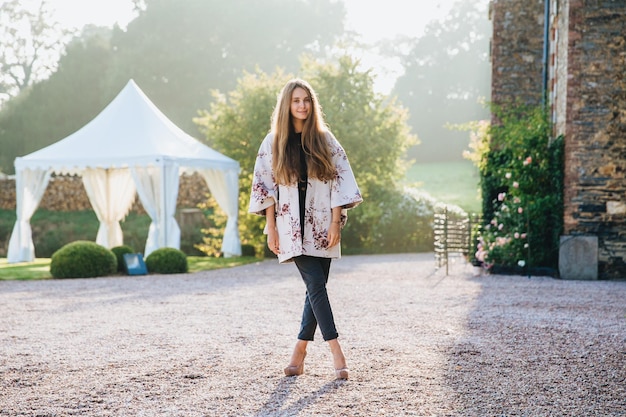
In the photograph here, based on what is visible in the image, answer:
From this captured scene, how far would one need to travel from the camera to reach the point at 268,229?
4.52 metres

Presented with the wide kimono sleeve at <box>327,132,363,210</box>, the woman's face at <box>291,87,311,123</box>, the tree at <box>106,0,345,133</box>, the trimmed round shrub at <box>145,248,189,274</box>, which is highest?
the tree at <box>106,0,345,133</box>

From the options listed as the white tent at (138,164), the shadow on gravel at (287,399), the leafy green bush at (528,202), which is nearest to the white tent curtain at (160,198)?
the white tent at (138,164)

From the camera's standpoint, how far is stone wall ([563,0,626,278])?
11.1 metres

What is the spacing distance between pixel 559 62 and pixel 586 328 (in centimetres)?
685

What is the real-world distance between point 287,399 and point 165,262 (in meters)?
9.48

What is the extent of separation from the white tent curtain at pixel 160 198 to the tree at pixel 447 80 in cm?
3029

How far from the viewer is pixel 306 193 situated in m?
4.45

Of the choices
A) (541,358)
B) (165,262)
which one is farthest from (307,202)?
(165,262)

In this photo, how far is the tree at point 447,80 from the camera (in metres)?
45.2

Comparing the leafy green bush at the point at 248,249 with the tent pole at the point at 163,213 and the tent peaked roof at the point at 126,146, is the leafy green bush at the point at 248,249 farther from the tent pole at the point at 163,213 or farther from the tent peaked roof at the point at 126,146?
the tent pole at the point at 163,213

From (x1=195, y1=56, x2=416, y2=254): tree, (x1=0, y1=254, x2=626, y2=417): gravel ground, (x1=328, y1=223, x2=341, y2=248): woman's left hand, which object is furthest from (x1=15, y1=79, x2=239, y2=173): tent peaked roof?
(x1=328, y1=223, x2=341, y2=248): woman's left hand

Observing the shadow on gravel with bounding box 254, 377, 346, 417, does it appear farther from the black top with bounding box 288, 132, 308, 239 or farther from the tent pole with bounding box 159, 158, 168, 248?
the tent pole with bounding box 159, 158, 168, 248

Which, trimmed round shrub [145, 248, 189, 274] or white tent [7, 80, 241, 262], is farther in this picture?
white tent [7, 80, 241, 262]

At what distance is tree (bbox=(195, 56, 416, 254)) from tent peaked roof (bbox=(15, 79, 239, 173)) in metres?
2.73
